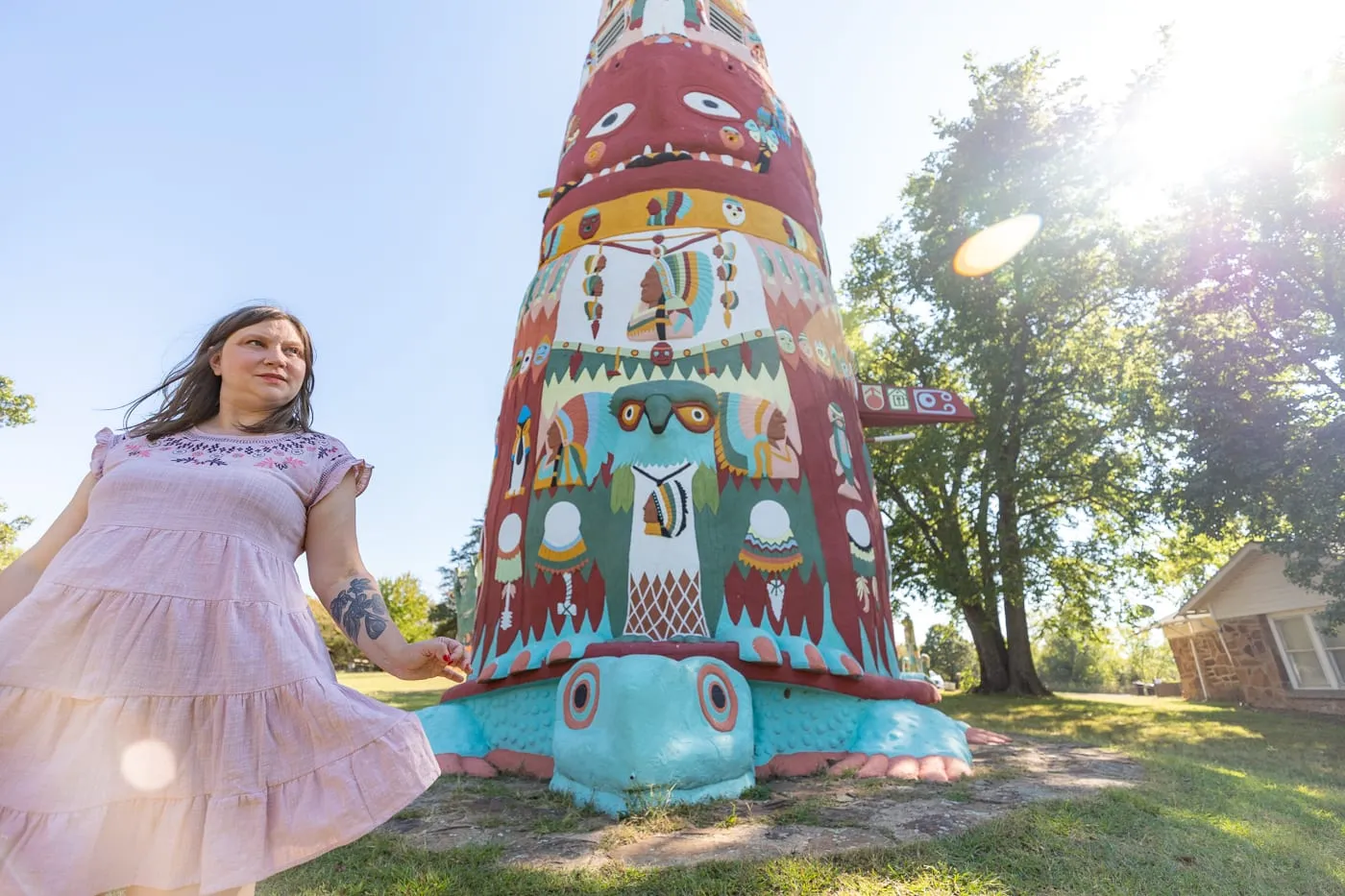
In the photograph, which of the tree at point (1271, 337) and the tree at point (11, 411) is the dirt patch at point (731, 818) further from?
the tree at point (11, 411)

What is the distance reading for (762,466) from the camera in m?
6.03

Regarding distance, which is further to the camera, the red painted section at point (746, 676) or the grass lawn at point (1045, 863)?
the red painted section at point (746, 676)

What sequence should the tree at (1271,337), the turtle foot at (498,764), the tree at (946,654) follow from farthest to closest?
the tree at (946,654) → the tree at (1271,337) → the turtle foot at (498,764)

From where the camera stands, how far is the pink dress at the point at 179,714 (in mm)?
1441

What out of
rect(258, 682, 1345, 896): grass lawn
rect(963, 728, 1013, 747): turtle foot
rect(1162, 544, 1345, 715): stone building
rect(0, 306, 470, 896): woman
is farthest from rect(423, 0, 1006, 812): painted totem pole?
rect(1162, 544, 1345, 715): stone building

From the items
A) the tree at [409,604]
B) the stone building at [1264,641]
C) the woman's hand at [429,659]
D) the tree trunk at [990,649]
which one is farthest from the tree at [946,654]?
the woman's hand at [429,659]

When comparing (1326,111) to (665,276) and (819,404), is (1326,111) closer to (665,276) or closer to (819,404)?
(819,404)

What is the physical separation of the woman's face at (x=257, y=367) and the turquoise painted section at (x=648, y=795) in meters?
3.23

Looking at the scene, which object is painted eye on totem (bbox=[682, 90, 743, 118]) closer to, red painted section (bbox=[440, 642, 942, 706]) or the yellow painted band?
the yellow painted band

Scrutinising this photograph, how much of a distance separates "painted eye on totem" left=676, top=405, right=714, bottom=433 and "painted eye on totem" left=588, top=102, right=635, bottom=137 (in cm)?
377

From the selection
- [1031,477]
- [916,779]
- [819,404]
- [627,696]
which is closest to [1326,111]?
[1031,477]

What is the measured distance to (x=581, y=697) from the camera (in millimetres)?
4816

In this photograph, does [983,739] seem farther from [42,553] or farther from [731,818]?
[42,553]

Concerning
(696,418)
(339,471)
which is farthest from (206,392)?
(696,418)
